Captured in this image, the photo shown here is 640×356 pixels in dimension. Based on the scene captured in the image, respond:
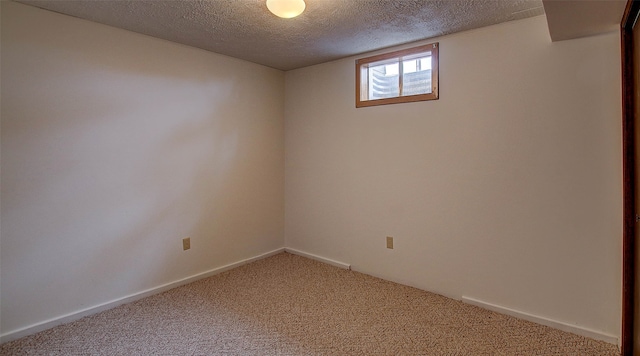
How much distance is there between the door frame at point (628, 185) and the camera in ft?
5.84

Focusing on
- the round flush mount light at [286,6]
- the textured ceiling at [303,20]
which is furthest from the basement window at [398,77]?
the round flush mount light at [286,6]

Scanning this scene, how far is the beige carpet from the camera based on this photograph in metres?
1.94

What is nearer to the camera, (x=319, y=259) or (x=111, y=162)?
(x=111, y=162)

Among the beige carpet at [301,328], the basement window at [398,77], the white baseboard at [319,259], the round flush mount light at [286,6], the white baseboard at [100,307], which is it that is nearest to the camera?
the round flush mount light at [286,6]

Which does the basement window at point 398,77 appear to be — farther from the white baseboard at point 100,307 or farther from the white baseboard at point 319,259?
the white baseboard at point 100,307

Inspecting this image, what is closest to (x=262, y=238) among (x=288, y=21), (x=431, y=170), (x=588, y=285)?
(x=431, y=170)

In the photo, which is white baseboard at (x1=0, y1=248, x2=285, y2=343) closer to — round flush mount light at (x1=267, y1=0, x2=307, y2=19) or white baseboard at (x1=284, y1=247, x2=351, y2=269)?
white baseboard at (x1=284, y1=247, x2=351, y2=269)

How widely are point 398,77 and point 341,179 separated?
3.71 feet

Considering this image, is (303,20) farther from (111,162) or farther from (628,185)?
(628,185)

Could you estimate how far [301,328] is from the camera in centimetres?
217

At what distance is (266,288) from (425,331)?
1370 millimetres

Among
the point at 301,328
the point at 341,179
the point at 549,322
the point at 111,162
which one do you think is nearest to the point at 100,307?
the point at 111,162

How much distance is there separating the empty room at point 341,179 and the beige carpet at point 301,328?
16 millimetres

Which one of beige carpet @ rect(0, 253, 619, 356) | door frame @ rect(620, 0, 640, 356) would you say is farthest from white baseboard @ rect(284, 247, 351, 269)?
door frame @ rect(620, 0, 640, 356)
